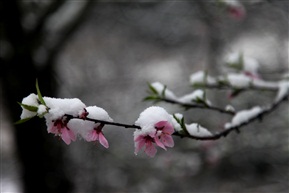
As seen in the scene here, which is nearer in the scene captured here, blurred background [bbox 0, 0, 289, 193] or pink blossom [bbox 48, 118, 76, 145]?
pink blossom [bbox 48, 118, 76, 145]

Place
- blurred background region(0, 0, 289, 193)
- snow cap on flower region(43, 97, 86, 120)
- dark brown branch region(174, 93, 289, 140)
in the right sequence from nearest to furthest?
snow cap on flower region(43, 97, 86, 120)
dark brown branch region(174, 93, 289, 140)
blurred background region(0, 0, 289, 193)

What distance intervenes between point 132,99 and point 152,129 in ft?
13.4

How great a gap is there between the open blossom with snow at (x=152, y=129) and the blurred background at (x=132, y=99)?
2.75 metres

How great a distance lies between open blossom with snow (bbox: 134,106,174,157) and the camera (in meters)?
0.96

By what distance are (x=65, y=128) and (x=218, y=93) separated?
12.0ft

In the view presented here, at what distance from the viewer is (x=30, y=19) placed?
4227mm

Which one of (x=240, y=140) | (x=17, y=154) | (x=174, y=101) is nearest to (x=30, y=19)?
(x=17, y=154)

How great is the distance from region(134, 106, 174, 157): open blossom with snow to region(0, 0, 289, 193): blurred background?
9.03 feet

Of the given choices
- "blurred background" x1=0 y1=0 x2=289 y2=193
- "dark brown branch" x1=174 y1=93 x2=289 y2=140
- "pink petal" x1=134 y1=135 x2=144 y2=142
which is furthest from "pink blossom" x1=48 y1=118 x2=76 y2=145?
A: "blurred background" x1=0 y1=0 x2=289 y2=193

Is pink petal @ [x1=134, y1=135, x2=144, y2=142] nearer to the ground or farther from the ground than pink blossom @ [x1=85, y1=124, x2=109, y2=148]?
nearer to the ground

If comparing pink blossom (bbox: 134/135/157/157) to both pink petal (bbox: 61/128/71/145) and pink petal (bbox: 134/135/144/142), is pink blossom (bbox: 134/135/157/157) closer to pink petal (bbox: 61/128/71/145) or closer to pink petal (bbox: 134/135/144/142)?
pink petal (bbox: 134/135/144/142)

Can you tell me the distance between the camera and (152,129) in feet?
3.15

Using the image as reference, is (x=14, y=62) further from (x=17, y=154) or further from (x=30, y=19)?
(x=17, y=154)

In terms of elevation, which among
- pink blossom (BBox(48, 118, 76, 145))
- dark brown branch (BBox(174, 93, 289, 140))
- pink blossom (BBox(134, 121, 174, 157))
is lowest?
dark brown branch (BBox(174, 93, 289, 140))
